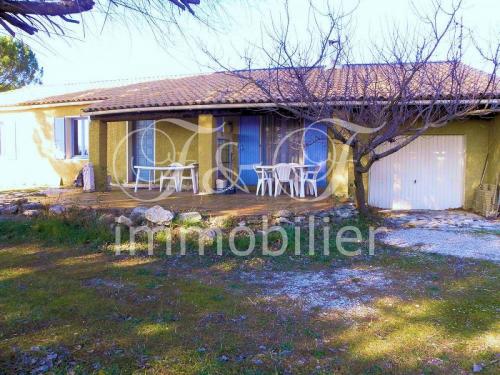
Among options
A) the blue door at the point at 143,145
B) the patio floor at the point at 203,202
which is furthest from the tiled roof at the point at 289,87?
the patio floor at the point at 203,202

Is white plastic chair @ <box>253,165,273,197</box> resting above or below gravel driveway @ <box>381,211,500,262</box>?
above

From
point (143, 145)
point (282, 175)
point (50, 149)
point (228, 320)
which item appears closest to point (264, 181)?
point (282, 175)

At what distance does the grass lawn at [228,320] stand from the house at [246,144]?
473cm

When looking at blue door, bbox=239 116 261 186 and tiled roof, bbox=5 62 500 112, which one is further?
blue door, bbox=239 116 261 186

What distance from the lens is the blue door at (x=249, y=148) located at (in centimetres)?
1272

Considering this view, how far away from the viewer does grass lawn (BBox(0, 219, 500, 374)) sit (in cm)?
377

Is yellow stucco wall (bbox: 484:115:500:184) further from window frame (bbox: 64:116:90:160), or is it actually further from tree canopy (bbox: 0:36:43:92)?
tree canopy (bbox: 0:36:43:92)

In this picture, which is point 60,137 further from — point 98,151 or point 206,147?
point 206,147

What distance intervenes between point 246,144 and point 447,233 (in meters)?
5.91

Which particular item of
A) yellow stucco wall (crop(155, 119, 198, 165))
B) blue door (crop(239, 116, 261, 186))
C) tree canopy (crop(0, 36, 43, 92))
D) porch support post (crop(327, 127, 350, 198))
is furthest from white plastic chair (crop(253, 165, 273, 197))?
tree canopy (crop(0, 36, 43, 92))

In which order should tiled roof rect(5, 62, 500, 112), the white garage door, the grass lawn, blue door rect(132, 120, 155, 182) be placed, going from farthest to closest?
blue door rect(132, 120, 155, 182)
the white garage door
tiled roof rect(5, 62, 500, 112)
the grass lawn

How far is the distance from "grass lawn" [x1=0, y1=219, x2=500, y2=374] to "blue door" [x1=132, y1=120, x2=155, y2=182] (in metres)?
7.18

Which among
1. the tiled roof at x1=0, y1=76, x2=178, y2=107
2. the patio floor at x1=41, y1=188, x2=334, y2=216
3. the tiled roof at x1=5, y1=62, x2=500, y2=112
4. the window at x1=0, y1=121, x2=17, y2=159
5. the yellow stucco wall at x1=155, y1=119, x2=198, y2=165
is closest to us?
the tiled roof at x1=5, y1=62, x2=500, y2=112

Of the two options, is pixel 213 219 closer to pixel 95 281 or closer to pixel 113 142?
pixel 95 281
